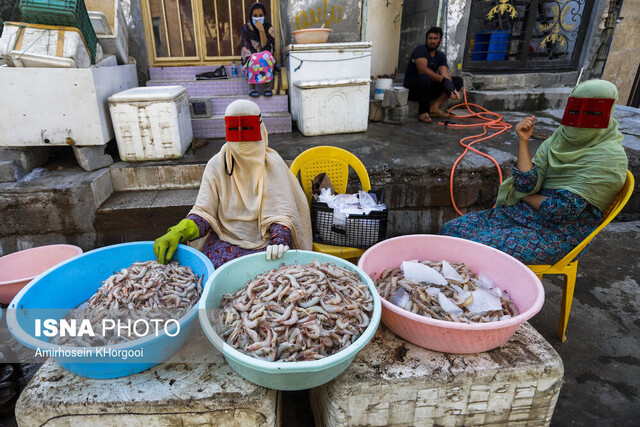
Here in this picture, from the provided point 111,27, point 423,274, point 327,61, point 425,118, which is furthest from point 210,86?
point 423,274

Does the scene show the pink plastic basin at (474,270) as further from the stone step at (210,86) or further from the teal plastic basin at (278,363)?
the stone step at (210,86)

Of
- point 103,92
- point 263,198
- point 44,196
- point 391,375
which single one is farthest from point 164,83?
point 391,375

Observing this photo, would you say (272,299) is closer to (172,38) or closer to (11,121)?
(11,121)

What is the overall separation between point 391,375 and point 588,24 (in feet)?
33.7

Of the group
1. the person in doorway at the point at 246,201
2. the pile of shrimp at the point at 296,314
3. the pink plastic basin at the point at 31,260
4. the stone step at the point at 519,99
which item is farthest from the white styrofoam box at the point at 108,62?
the stone step at the point at 519,99

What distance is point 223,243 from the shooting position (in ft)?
9.31

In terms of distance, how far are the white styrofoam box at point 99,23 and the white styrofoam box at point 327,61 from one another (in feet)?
8.76

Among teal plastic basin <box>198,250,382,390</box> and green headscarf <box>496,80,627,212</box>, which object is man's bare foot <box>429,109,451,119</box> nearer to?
green headscarf <box>496,80,627,212</box>

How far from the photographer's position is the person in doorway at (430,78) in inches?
264

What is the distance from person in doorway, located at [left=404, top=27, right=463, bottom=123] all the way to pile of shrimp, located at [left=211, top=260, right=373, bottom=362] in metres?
5.76

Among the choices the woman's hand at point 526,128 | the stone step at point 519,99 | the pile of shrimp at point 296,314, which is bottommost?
the pile of shrimp at point 296,314

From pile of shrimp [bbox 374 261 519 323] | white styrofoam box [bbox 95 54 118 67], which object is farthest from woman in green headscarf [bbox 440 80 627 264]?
white styrofoam box [bbox 95 54 118 67]

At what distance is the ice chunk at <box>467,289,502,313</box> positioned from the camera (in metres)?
1.96

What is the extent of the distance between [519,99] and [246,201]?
7.39 metres
